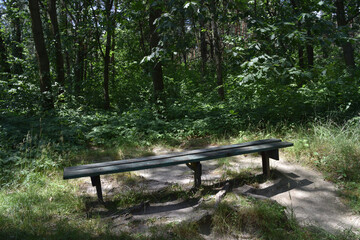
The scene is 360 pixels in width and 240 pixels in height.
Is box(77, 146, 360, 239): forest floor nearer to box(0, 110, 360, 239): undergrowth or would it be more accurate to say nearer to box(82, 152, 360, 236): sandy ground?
box(82, 152, 360, 236): sandy ground

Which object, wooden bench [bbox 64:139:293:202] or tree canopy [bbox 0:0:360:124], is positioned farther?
tree canopy [bbox 0:0:360:124]

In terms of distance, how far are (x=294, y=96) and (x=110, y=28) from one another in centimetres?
712

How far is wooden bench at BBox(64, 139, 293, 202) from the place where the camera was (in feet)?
11.4

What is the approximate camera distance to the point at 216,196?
3.57m

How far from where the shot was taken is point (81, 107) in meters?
9.44

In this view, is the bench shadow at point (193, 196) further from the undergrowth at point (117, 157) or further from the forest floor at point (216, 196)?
the undergrowth at point (117, 157)

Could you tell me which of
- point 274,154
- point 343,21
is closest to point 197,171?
point 274,154

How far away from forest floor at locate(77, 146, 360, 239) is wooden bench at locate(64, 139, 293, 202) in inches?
13.2

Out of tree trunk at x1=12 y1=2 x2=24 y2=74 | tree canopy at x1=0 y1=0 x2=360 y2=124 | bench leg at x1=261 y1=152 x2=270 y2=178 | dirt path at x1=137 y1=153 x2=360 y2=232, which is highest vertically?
tree trunk at x1=12 y1=2 x2=24 y2=74

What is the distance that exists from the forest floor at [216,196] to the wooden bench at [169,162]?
34cm

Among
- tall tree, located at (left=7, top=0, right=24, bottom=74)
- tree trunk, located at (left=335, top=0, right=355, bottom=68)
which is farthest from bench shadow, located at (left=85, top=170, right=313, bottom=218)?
tall tree, located at (left=7, top=0, right=24, bottom=74)

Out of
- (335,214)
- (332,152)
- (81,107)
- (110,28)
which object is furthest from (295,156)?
(110,28)

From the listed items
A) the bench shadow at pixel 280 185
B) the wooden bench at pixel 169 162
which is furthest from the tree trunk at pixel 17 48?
the bench shadow at pixel 280 185

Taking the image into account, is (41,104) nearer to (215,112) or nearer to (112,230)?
(215,112)
